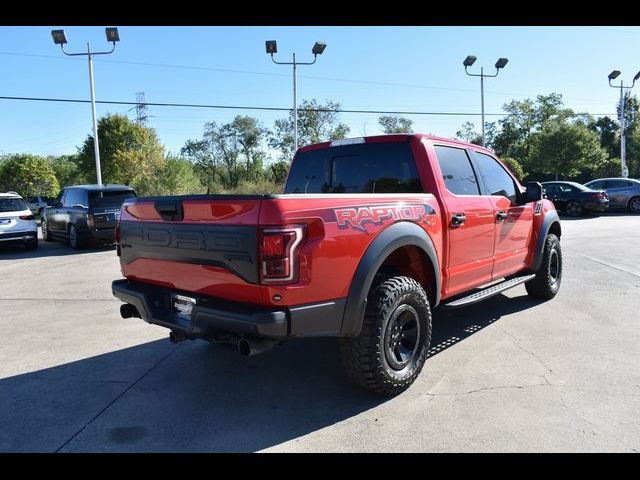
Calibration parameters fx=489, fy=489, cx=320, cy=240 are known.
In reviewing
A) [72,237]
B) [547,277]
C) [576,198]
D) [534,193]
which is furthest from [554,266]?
[576,198]

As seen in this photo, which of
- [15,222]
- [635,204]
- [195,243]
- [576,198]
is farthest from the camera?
[635,204]

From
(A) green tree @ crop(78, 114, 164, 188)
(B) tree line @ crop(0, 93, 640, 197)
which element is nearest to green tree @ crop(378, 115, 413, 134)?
(B) tree line @ crop(0, 93, 640, 197)

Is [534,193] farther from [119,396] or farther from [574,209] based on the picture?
[574,209]

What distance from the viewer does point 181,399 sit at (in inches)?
144

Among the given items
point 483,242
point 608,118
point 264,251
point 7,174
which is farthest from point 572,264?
point 608,118

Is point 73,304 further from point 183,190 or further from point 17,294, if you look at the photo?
point 183,190

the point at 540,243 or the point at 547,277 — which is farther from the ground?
the point at 540,243

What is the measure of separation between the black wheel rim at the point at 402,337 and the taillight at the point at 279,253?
99 centimetres

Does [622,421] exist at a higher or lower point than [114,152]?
lower

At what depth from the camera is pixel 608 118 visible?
177 feet

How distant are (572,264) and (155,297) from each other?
7.93 metres

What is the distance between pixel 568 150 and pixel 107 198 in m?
31.7

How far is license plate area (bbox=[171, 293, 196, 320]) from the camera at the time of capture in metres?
3.38
